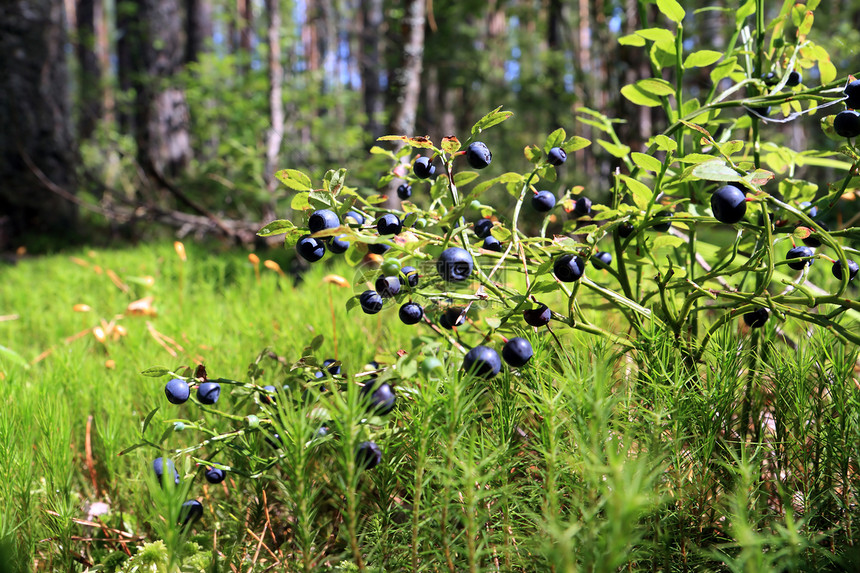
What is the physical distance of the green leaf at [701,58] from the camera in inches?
41.3

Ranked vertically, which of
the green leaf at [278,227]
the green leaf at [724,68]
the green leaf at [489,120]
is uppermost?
the green leaf at [724,68]

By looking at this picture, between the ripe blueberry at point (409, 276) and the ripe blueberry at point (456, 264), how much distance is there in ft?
0.17

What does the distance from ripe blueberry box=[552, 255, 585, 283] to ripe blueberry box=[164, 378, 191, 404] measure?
0.65 m

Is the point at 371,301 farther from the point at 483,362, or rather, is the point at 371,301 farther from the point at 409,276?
the point at 483,362

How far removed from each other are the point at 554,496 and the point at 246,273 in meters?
2.46

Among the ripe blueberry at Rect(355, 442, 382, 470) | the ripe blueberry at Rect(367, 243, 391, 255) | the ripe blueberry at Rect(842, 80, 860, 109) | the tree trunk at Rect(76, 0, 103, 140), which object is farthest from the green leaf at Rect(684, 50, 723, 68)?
the tree trunk at Rect(76, 0, 103, 140)

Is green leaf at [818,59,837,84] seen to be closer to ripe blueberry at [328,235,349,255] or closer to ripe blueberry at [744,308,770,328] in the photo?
ripe blueberry at [744,308,770,328]

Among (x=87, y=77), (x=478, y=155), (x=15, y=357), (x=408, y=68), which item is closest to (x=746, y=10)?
(x=478, y=155)

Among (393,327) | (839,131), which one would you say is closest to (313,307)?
(393,327)

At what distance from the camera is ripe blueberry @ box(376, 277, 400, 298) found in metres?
0.79

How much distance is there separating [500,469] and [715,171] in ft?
1.69

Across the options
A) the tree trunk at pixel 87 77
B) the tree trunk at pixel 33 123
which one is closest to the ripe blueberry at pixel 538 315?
the tree trunk at pixel 33 123

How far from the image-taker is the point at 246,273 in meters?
2.78

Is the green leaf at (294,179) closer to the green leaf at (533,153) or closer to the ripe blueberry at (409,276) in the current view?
the ripe blueberry at (409,276)
